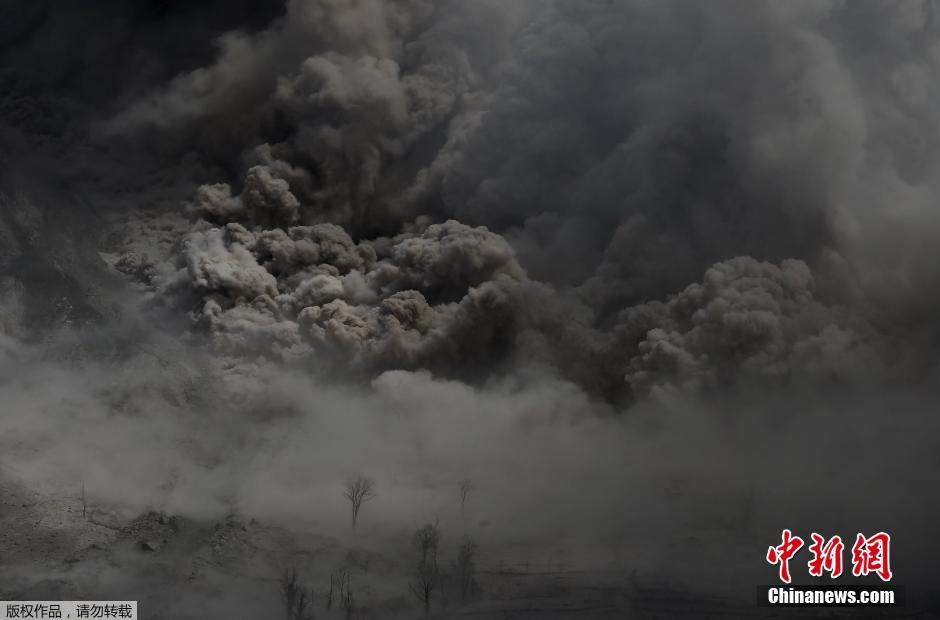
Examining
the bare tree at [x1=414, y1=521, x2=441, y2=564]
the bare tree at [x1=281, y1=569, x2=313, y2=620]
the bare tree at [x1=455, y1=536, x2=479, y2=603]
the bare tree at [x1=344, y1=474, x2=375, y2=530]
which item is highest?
the bare tree at [x1=344, y1=474, x2=375, y2=530]

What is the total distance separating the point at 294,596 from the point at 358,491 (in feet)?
24.9

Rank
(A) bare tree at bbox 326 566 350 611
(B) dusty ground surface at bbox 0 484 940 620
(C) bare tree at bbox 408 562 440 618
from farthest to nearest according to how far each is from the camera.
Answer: (A) bare tree at bbox 326 566 350 611 → (C) bare tree at bbox 408 562 440 618 → (B) dusty ground surface at bbox 0 484 940 620

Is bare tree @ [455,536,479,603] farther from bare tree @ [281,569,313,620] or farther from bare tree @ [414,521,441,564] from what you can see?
bare tree @ [281,569,313,620]

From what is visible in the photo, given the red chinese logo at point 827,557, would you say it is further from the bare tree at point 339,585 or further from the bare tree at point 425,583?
the bare tree at point 339,585

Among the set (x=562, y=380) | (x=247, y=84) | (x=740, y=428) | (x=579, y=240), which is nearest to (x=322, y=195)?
(x=247, y=84)

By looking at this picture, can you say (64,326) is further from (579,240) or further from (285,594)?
(579,240)

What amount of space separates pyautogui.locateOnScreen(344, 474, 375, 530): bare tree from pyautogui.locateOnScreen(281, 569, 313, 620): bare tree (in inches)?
187

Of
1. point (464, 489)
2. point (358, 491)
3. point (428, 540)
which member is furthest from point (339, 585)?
point (464, 489)

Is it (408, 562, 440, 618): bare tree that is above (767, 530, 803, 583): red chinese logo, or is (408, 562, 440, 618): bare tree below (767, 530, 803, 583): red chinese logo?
below

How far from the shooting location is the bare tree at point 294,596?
127 ft

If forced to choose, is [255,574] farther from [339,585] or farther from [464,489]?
[464,489]

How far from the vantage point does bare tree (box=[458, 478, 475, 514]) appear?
46.2 metres

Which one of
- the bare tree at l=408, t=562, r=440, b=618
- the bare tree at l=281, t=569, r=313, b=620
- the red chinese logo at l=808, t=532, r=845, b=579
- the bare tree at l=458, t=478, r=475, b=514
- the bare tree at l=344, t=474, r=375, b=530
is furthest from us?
the bare tree at l=458, t=478, r=475, b=514

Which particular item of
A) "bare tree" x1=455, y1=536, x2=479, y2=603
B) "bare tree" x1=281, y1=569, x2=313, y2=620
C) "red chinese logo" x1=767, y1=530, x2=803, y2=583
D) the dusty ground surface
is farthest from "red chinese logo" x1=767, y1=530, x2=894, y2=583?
"bare tree" x1=281, y1=569, x2=313, y2=620
